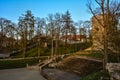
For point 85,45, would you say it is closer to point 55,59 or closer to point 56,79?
point 55,59

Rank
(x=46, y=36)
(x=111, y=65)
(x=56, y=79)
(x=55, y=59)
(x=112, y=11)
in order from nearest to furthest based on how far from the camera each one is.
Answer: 1. (x=111, y=65)
2. (x=112, y=11)
3. (x=56, y=79)
4. (x=55, y=59)
5. (x=46, y=36)

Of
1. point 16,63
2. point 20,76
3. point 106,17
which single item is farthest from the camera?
point 16,63

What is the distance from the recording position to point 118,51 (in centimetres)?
1797

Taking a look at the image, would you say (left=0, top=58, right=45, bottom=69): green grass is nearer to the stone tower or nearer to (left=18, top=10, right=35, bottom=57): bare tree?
(left=18, top=10, right=35, bottom=57): bare tree

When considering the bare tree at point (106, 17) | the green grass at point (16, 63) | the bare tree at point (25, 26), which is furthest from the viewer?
the bare tree at point (25, 26)

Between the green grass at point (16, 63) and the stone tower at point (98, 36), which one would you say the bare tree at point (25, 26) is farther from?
the stone tower at point (98, 36)

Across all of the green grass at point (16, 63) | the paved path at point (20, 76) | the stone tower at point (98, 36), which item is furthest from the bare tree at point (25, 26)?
the stone tower at point (98, 36)

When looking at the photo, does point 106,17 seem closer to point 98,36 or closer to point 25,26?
point 98,36

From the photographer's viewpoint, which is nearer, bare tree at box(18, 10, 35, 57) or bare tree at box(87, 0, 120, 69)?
bare tree at box(87, 0, 120, 69)

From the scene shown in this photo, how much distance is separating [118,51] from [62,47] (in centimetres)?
3265

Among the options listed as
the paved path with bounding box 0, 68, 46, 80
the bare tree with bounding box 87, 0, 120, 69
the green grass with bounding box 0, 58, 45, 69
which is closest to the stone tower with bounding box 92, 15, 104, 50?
the bare tree with bounding box 87, 0, 120, 69

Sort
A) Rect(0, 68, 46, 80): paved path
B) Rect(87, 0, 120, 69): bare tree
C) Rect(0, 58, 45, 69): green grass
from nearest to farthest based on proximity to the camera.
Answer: Rect(87, 0, 120, 69): bare tree, Rect(0, 68, 46, 80): paved path, Rect(0, 58, 45, 69): green grass

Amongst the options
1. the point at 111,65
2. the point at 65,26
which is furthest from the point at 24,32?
the point at 111,65

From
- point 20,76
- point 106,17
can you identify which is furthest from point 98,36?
point 20,76
